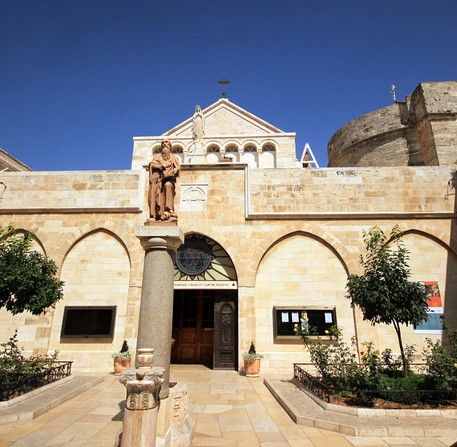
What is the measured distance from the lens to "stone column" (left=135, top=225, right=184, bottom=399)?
16.9 ft

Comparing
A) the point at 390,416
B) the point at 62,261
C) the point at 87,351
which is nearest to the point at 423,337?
the point at 390,416

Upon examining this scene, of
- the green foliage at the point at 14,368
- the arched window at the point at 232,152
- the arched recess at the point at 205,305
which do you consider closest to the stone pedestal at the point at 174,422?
the green foliage at the point at 14,368

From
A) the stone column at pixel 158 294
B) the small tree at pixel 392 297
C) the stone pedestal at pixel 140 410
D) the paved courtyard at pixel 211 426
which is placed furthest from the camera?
the small tree at pixel 392 297

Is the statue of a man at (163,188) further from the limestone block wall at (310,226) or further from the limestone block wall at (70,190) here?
the limestone block wall at (70,190)

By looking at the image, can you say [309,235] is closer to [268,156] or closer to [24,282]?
[24,282]

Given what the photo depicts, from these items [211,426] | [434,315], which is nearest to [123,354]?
→ [211,426]

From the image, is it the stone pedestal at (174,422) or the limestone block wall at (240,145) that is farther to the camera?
the limestone block wall at (240,145)

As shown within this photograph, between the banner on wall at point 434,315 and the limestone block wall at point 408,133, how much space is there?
6.68m

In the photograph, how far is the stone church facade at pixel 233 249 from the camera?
11234 mm

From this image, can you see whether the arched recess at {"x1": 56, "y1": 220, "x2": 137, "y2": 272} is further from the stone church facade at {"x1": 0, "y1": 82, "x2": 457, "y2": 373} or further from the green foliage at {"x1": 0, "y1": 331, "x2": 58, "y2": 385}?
the green foliage at {"x1": 0, "y1": 331, "x2": 58, "y2": 385}

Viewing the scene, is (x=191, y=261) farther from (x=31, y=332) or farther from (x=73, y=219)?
(x=31, y=332)

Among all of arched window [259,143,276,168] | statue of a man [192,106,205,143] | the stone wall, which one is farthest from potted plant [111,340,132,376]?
arched window [259,143,276,168]

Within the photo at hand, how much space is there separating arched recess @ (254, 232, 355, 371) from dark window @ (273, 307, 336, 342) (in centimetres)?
10

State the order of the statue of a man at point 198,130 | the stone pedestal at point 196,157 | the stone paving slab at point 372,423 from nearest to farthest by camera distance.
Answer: the stone paving slab at point 372,423, the stone pedestal at point 196,157, the statue of a man at point 198,130
